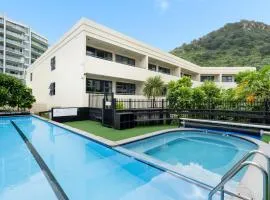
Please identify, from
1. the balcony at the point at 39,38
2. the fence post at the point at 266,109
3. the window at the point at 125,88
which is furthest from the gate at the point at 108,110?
the balcony at the point at 39,38

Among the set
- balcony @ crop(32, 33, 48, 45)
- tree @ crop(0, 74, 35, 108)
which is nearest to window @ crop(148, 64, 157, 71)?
tree @ crop(0, 74, 35, 108)

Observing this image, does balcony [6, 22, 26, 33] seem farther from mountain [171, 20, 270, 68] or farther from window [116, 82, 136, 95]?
window [116, 82, 136, 95]

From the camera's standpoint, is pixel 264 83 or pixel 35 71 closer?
pixel 264 83

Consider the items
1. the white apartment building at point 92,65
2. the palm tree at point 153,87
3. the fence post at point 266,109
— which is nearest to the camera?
the fence post at point 266,109

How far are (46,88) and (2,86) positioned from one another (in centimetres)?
532

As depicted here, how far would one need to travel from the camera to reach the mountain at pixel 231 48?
42.8 m

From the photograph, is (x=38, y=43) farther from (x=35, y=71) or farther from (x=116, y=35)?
(x=116, y=35)

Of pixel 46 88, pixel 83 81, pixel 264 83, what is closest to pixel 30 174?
pixel 83 81

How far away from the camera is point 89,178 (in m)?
4.54

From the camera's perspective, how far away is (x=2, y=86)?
61.8 feet

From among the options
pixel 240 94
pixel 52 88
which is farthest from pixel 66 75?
pixel 240 94

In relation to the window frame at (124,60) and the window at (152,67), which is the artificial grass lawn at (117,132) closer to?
the window frame at (124,60)

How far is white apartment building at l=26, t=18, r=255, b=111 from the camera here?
14969mm

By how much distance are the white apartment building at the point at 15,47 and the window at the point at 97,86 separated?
49.7 meters
